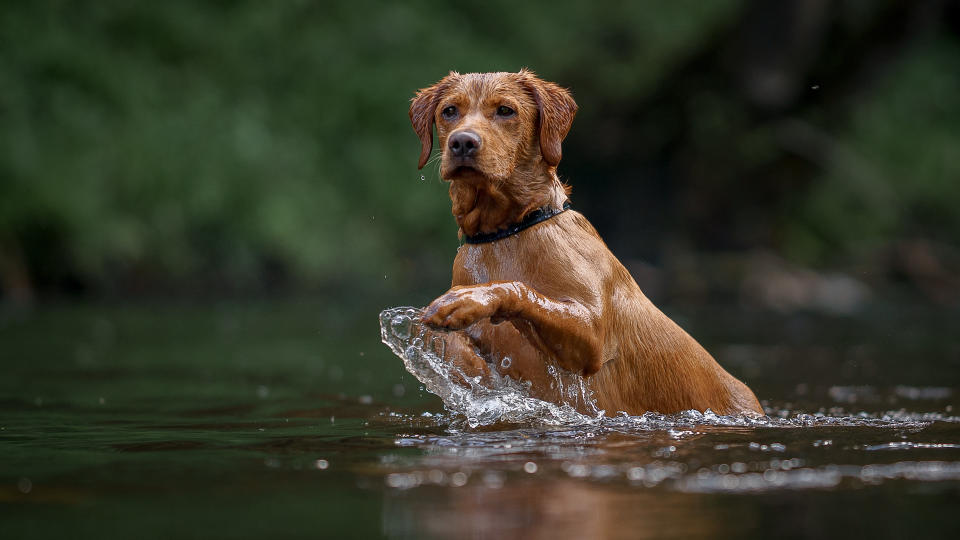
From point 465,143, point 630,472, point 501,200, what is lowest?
point 630,472

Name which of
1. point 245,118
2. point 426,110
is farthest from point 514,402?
point 245,118

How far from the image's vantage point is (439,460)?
163 inches

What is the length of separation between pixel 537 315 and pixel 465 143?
2.73 feet

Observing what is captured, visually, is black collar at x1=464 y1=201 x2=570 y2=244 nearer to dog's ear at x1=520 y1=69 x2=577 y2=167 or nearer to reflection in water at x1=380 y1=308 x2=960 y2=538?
dog's ear at x1=520 y1=69 x2=577 y2=167

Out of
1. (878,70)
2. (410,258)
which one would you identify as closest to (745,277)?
(878,70)

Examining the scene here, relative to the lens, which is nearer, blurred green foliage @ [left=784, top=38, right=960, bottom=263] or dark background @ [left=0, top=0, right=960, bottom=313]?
dark background @ [left=0, top=0, right=960, bottom=313]

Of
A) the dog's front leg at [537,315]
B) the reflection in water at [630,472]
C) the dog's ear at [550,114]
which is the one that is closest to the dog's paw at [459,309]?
the dog's front leg at [537,315]

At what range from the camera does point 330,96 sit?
2219 cm

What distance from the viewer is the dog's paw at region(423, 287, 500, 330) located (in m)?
4.47

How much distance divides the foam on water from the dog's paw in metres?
0.58

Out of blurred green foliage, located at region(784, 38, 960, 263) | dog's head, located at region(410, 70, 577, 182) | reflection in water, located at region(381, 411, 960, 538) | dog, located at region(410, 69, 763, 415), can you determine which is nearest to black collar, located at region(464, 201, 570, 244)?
dog, located at region(410, 69, 763, 415)

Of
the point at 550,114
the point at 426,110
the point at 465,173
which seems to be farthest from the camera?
the point at 426,110

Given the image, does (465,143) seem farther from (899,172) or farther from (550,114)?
(899,172)

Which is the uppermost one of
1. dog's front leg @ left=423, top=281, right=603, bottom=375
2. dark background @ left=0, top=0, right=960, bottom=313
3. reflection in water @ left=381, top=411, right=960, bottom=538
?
dark background @ left=0, top=0, right=960, bottom=313
